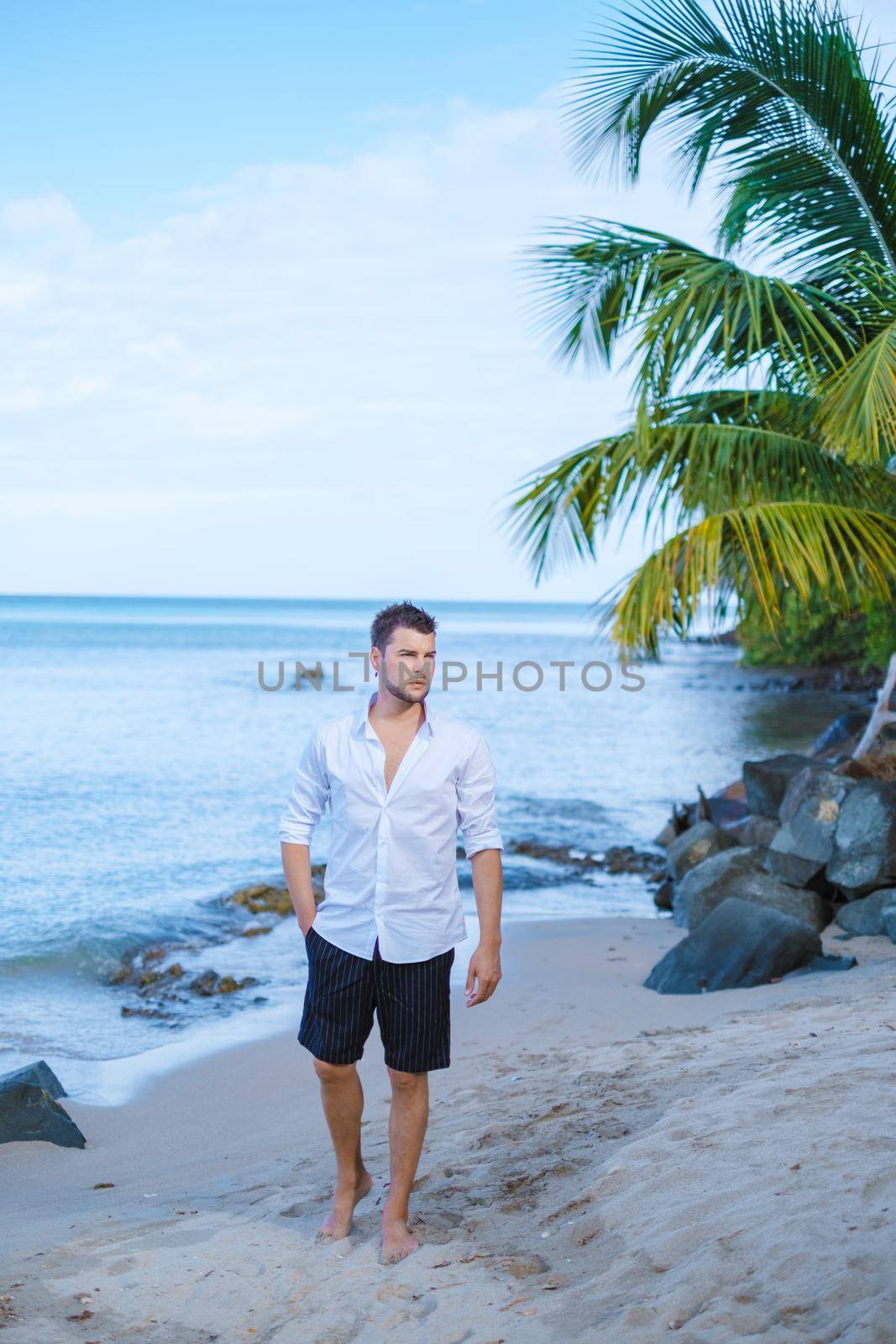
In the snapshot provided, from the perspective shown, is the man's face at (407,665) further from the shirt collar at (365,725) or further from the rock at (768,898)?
the rock at (768,898)

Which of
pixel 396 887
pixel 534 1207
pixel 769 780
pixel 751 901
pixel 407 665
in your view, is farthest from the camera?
pixel 769 780

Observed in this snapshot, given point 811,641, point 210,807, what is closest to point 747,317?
point 210,807

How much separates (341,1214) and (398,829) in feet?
4.33

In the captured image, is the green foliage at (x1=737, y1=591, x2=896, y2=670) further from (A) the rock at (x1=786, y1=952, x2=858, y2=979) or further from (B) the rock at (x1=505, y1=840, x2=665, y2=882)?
(A) the rock at (x1=786, y1=952, x2=858, y2=979)

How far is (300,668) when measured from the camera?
49.9 metres

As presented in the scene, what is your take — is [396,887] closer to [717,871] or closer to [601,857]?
[717,871]

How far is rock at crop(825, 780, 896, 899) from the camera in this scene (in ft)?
27.2

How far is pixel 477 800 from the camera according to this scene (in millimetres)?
3773

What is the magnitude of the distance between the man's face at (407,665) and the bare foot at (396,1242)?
5.37 feet

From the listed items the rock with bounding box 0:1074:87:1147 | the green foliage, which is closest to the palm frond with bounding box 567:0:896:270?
the rock with bounding box 0:1074:87:1147

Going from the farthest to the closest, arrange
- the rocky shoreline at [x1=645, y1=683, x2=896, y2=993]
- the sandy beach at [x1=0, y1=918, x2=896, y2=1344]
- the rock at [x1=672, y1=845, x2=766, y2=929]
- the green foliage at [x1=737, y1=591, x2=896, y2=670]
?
the green foliage at [x1=737, y1=591, x2=896, y2=670], the rock at [x1=672, y1=845, x2=766, y2=929], the rocky shoreline at [x1=645, y1=683, x2=896, y2=993], the sandy beach at [x1=0, y1=918, x2=896, y2=1344]

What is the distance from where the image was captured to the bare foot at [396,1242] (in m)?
3.59

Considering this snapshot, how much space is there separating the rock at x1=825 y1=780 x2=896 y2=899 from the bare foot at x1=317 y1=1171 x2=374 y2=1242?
549 centimetres

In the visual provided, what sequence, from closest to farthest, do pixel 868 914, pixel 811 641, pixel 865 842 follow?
1. pixel 868 914
2. pixel 865 842
3. pixel 811 641
